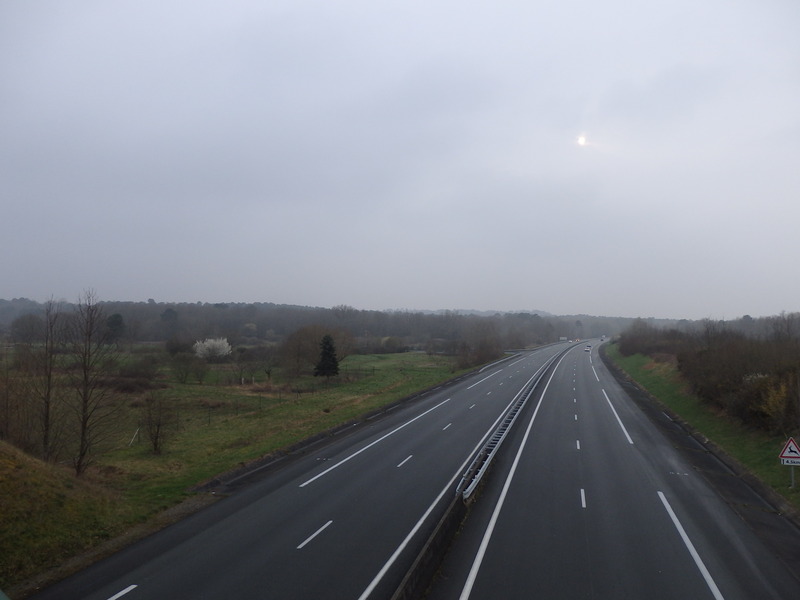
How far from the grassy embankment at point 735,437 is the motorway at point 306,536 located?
10397 millimetres

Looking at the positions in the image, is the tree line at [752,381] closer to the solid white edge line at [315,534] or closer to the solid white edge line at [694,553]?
the solid white edge line at [694,553]

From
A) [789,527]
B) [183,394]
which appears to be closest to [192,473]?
[789,527]

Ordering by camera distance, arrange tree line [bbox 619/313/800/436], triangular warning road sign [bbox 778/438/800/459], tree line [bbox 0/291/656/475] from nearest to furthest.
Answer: triangular warning road sign [bbox 778/438/800/459]
tree line [bbox 0/291/656/475]
tree line [bbox 619/313/800/436]

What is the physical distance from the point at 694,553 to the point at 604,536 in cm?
191

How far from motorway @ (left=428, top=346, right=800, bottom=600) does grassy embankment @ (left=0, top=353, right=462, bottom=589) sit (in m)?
8.82

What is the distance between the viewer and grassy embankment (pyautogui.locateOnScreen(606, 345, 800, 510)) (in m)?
17.6

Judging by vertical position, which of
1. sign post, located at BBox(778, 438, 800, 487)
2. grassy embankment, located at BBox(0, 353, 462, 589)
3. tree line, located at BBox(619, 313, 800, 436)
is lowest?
grassy embankment, located at BBox(0, 353, 462, 589)

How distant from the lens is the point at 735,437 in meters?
23.7

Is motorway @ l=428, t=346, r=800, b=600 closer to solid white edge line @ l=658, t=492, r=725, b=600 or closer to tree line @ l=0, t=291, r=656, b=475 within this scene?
solid white edge line @ l=658, t=492, r=725, b=600

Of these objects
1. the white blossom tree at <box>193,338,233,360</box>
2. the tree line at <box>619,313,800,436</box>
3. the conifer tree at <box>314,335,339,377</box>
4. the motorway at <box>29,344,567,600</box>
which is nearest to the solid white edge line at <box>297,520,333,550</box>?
the motorway at <box>29,344,567,600</box>

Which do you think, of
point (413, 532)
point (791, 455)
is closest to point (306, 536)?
point (413, 532)

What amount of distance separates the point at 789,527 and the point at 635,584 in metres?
6.73

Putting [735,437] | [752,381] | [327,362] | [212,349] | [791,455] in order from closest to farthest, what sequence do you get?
[791,455], [735,437], [752,381], [327,362], [212,349]

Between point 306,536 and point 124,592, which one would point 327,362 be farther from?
point 124,592
